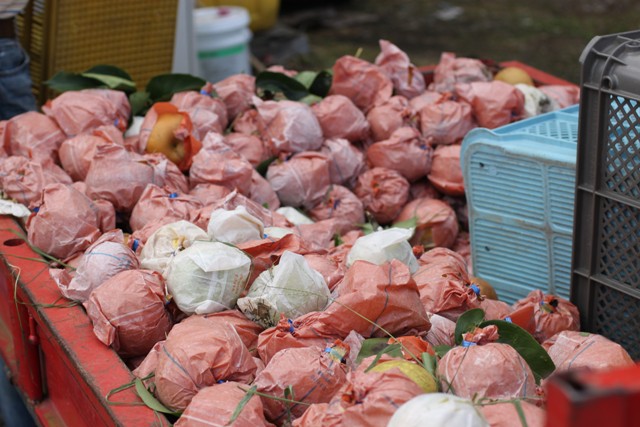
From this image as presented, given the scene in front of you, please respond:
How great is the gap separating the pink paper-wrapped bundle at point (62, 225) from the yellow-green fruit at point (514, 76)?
213 cm

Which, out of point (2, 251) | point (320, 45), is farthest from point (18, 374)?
point (320, 45)

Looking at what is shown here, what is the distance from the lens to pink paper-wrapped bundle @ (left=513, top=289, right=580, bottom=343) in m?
2.48

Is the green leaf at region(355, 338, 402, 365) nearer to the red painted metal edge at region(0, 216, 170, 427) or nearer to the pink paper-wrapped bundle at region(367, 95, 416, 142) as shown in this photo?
the red painted metal edge at region(0, 216, 170, 427)

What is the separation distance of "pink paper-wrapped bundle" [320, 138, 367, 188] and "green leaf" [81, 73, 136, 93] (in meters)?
0.93

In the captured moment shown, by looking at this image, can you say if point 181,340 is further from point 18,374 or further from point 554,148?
point 554,148

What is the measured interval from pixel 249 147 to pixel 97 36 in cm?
162

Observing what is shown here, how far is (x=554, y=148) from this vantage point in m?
2.75

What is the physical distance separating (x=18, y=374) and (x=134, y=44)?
96.6 inches

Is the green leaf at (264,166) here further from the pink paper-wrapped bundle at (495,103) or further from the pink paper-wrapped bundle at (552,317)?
the pink paper-wrapped bundle at (552,317)

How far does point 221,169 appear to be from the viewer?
10.0ft

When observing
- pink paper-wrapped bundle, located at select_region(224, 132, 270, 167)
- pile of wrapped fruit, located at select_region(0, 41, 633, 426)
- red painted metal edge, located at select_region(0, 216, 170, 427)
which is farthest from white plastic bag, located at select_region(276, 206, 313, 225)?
red painted metal edge, located at select_region(0, 216, 170, 427)

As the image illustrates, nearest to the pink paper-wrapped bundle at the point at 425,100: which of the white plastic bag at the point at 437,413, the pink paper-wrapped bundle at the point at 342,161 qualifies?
the pink paper-wrapped bundle at the point at 342,161

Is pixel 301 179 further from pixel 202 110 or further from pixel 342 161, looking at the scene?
pixel 202 110

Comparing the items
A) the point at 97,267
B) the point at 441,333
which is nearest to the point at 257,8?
the point at 97,267
